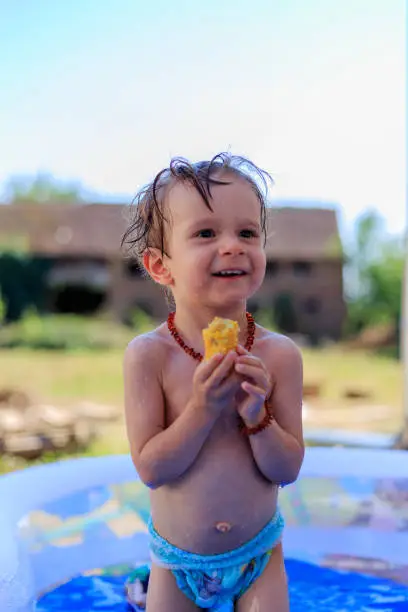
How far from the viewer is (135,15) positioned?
9719 millimetres

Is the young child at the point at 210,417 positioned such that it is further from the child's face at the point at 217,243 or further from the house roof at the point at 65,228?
the house roof at the point at 65,228

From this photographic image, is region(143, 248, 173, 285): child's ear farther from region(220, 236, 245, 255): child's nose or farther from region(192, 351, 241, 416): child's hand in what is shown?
region(192, 351, 241, 416): child's hand

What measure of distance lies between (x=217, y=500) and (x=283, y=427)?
7.4 inches

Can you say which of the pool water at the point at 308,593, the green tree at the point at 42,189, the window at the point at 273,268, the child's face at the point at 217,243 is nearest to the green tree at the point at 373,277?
the window at the point at 273,268

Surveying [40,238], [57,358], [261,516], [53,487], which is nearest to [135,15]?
[40,238]

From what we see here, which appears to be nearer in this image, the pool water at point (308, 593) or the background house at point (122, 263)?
the pool water at point (308, 593)

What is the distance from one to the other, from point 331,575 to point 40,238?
932 centimetres

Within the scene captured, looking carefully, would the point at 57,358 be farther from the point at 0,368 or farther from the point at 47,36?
the point at 47,36

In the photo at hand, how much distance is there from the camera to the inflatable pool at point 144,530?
6.78ft

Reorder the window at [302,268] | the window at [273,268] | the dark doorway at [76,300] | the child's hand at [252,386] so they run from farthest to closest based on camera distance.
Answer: the window at [273,268]
the window at [302,268]
the dark doorway at [76,300]
the child's hand at [252,386]

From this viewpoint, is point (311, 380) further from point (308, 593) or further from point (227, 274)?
point (227, 274)

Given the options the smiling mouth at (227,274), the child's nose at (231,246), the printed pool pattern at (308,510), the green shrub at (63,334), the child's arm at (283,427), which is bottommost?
the green shrub at (63,334)

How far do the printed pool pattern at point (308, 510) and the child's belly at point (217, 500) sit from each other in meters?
0.86

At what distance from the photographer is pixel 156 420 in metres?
1.42
